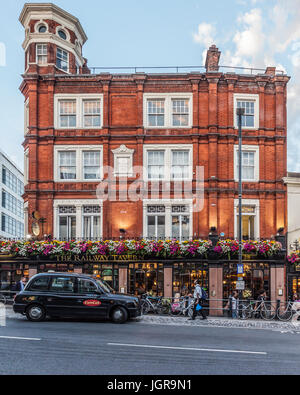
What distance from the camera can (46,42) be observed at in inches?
1164

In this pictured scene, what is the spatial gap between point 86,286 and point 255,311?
9118mm

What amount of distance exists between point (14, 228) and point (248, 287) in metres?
50.4

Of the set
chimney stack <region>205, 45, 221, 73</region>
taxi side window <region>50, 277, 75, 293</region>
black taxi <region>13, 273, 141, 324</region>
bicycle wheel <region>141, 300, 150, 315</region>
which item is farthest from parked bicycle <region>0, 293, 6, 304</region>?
chimney stack <region>205, 45, 221, 73</region>

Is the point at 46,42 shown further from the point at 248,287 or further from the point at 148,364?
the point at 148,364

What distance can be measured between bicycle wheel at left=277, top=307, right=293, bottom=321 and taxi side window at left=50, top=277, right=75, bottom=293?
411 inches

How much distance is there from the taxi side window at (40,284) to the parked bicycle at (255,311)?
31.0ft

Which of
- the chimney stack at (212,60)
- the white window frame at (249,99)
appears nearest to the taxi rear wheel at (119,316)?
the white window frame at (249,99)

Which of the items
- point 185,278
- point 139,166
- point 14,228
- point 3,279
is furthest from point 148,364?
point 14,228

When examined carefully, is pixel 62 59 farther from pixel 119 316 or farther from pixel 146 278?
pixel 119 316

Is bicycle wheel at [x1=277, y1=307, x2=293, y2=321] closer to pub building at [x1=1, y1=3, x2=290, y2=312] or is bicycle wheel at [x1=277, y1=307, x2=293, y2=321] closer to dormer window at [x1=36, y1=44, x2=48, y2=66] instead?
pub building at [x1=1, y1=3, x2=290, y2=312]

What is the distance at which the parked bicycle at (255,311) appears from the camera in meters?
22.3

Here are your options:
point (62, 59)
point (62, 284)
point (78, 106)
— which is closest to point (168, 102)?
point (78, 106)

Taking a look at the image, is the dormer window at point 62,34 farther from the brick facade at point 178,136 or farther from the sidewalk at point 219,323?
the sidewalk at point 219,323

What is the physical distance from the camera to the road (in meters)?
9.62
